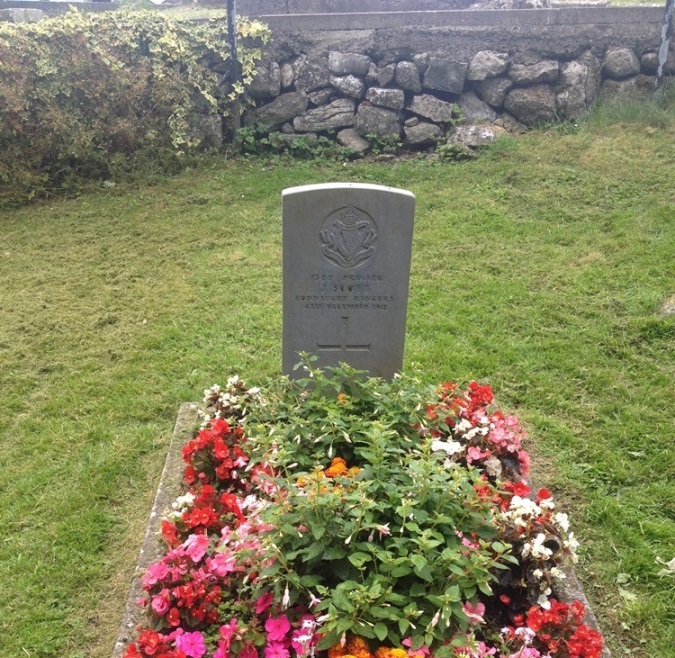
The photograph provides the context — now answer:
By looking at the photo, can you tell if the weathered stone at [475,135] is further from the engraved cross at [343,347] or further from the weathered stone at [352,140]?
the engraved cross at [343,347]

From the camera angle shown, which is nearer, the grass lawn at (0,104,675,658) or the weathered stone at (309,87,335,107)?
the grass lawn at (0,104,675,658)

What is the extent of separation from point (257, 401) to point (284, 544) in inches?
46.4

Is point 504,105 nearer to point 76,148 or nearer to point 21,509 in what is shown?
point 76,148

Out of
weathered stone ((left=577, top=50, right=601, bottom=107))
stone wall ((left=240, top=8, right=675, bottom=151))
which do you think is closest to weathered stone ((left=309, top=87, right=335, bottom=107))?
stone wall ((left=240, top=8, right=675, bottom=151))

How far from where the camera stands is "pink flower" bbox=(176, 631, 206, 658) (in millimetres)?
2188

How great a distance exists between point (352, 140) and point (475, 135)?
145 cm

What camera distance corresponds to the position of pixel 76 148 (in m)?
7.07

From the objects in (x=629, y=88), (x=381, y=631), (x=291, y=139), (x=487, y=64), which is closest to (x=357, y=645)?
(x=381, y=631)

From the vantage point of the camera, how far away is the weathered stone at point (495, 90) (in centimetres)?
784

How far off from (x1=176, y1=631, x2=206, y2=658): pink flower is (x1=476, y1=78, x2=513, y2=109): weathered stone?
23.7ft

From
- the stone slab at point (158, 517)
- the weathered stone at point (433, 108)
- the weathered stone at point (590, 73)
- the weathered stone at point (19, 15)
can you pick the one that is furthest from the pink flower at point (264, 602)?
the weathered stone at point (19, 15)

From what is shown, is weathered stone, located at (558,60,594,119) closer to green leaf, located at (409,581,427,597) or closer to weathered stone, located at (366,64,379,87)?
weathered stone, located at (366,64,379,87)

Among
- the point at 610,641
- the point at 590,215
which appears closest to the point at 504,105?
the point at 590,215

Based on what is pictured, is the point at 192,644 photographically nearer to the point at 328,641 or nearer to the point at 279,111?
the point at 328,641
